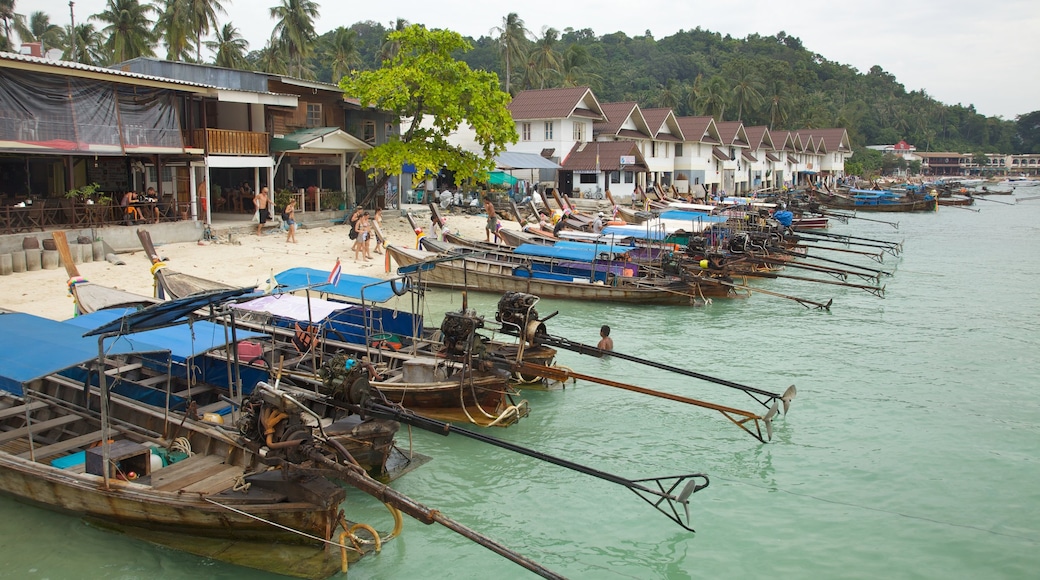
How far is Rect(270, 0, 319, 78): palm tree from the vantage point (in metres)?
50.2

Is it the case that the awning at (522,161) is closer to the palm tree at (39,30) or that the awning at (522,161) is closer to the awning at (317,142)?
the awning at (317,142)

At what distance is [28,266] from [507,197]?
2536 centimetres

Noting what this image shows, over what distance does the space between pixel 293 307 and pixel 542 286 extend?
11.6m

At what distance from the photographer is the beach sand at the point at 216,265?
17.4 m

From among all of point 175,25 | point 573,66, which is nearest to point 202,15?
point 175,25

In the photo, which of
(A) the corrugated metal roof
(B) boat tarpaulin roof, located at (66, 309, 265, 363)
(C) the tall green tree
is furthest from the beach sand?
(B) boat tarpaulin roof, located at (66, 309, 265, 363)

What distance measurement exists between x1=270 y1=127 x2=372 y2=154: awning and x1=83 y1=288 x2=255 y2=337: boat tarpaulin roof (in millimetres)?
20780

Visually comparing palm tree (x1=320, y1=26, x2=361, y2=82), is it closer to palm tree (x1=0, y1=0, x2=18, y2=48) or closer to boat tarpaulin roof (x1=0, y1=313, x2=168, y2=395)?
palm tree (x1=0, y1=0, x2=18, y2=48)

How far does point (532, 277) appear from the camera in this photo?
23.1 metres

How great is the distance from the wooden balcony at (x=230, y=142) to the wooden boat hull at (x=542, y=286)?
840 cm

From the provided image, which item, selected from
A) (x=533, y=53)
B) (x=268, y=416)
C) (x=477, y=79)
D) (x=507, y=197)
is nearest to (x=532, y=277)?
(x=477, y=79)

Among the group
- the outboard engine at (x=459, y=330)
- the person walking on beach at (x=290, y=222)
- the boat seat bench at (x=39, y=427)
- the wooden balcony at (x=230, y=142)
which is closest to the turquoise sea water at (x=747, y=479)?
the boat seat bench at (x=39, y=427)

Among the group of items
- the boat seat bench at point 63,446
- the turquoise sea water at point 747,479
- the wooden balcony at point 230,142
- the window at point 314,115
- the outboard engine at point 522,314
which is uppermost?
the window at point 314,115

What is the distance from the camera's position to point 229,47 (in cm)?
5138
